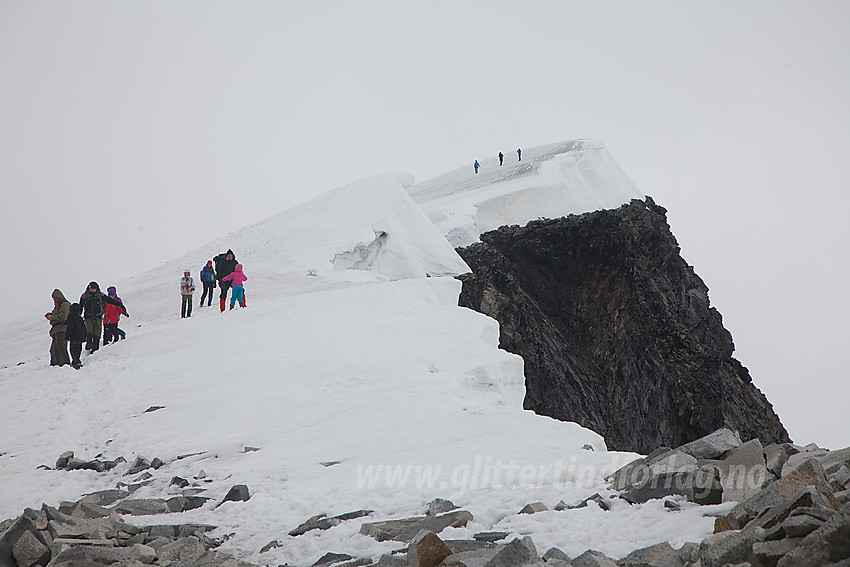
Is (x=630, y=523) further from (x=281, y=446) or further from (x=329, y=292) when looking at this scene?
(x=329, y=292)

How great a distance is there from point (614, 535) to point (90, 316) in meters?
13.8

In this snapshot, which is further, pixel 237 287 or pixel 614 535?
pixel 237 287

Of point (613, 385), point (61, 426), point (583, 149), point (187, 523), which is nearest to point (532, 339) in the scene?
point (613, 385)

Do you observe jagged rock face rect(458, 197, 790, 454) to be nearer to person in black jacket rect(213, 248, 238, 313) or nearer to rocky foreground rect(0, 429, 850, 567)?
person in black jacket rect(213, 248, 238, 313)

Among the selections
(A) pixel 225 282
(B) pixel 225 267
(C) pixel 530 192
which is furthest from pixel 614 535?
(C) pixel 530 192

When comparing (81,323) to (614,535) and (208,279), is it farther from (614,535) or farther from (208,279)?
(614,535)

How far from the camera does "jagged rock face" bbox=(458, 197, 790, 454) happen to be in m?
28.2

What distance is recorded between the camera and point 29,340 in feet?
62.5

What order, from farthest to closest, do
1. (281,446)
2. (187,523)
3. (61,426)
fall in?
(61,426)
(281,446)
(187,523)

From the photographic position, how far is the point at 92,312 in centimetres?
1538

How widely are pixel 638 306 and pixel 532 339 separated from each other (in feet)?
21.6

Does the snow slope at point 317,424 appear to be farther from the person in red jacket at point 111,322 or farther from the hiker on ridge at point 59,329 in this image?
the person in red jacket at point 111,322

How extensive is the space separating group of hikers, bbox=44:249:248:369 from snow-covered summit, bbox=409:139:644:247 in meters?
12.9

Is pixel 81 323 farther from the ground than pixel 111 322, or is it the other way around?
pixel 81 323
